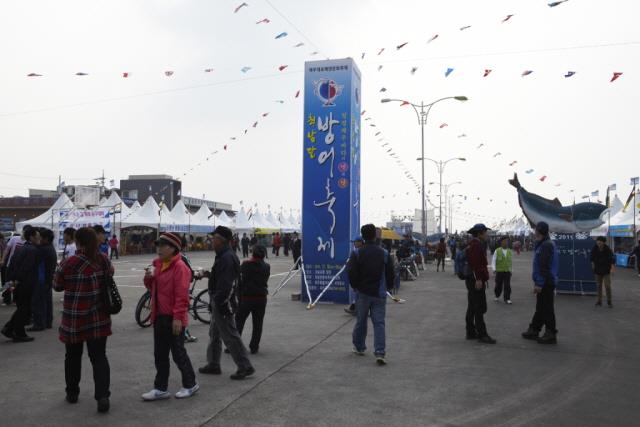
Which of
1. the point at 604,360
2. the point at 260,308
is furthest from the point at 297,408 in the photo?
the point at 604,360

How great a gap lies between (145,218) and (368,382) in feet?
110

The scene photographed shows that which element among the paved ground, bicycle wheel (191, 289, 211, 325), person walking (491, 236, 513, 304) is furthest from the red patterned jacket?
person walking (491, 236, 513, 304)

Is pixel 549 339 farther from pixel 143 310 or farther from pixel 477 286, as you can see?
pixel 143 310

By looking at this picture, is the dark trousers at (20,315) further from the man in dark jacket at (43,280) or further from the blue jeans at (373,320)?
the blue jeans at (373,320)

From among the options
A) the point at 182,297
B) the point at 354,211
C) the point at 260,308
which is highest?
the point at 354,211

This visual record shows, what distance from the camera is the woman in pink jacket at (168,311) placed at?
4789 millimetres

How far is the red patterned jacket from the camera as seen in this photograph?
4.64 m

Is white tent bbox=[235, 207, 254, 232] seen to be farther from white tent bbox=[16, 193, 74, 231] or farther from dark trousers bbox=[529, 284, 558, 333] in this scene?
dark trousers bbox=[529, 284, 558, 333]

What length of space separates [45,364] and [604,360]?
741 cm

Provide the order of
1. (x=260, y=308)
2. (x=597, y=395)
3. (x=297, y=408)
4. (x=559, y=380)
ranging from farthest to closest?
(x=260, y=308)
(x=559, y=380)
(x=597, y=395)
(x=297, y=408)

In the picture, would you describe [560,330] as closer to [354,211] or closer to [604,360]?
[604,360]

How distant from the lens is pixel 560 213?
15977mm

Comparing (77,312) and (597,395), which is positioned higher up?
(77,312)

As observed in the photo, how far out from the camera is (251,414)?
4.57 metres
